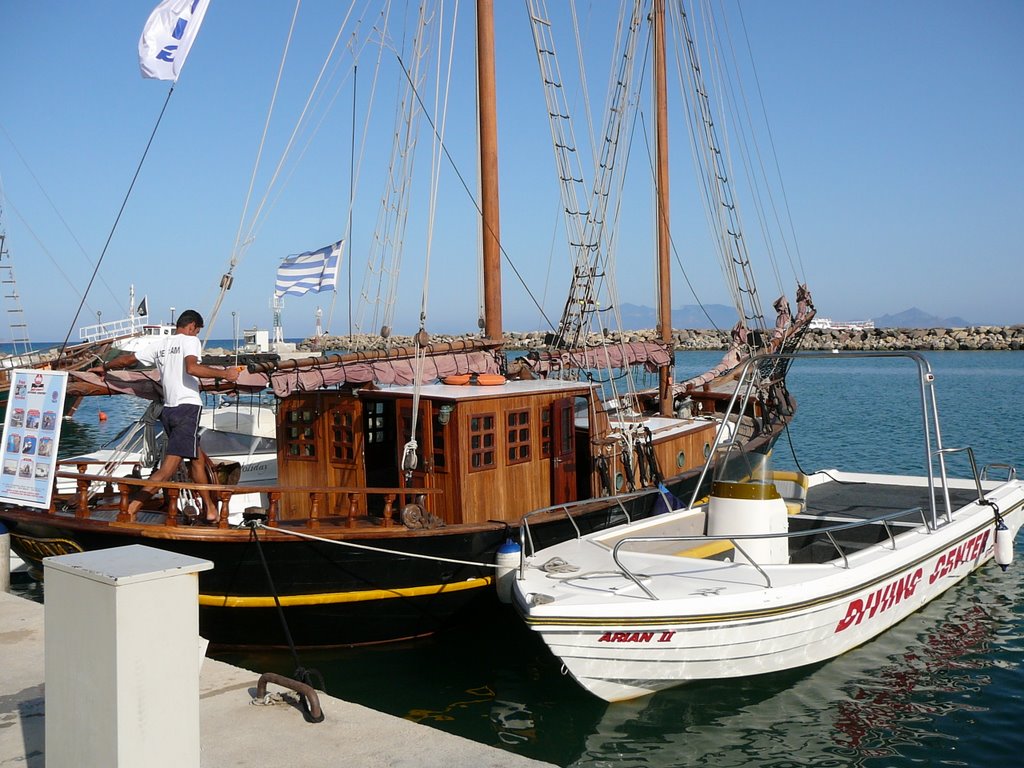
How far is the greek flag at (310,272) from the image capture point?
15617 mm

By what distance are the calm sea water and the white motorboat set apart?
34 centimetres

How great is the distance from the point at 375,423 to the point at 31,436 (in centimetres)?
405

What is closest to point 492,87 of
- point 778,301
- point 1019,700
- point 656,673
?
point 656,673

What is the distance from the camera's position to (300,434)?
12305 mm

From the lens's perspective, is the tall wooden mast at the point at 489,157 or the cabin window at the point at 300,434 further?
the tall wooden mast at the point at 489,157

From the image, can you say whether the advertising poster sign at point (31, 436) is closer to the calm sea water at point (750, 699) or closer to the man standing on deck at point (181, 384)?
the man standing on deck at point (181, 384)

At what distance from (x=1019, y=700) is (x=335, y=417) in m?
8.60

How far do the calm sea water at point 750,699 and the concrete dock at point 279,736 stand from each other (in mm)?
2734

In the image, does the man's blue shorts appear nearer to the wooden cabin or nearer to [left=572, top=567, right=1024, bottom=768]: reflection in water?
the wooden cabin

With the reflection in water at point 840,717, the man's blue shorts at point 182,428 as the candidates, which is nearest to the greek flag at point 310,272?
the man's blue shorts at point 182,428

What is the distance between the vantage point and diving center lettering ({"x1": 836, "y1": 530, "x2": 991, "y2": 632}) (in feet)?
32.7

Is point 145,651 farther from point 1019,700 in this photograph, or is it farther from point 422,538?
point 1019,700

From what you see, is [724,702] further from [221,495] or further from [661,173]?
[661,173]

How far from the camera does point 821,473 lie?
51.0 ft
